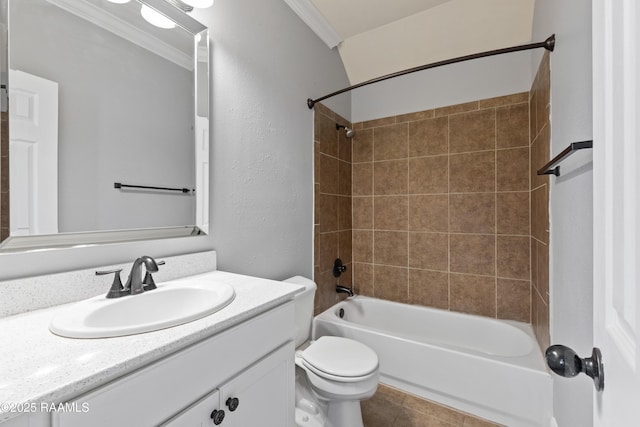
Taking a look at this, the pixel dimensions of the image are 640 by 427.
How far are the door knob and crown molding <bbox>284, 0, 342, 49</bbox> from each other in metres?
2.24

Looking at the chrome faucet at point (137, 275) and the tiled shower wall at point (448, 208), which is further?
the tiled shower wall at point (448, 208)

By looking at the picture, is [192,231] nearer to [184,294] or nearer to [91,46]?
[184,294]

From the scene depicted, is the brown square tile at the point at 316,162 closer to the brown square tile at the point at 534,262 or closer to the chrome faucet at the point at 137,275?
the chrome faucet at the point at 137,275

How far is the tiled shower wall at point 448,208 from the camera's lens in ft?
6.68

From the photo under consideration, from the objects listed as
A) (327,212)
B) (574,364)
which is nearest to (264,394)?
(574,364)

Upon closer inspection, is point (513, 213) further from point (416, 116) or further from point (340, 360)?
point (340, 360)

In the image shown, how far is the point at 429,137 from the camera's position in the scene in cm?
234

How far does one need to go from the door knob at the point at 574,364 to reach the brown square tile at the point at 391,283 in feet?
6.41

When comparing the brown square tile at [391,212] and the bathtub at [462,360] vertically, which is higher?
the brown square tile at [391,212]

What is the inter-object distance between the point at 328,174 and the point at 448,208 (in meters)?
1.04

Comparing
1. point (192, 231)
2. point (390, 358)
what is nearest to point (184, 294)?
point (192, 231)

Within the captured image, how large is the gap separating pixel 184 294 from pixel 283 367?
0.46m

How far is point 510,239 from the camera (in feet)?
6.72

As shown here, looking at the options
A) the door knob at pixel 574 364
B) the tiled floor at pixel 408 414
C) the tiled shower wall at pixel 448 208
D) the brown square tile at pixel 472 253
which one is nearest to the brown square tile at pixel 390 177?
the tiled shower wall at pixel 448 208
